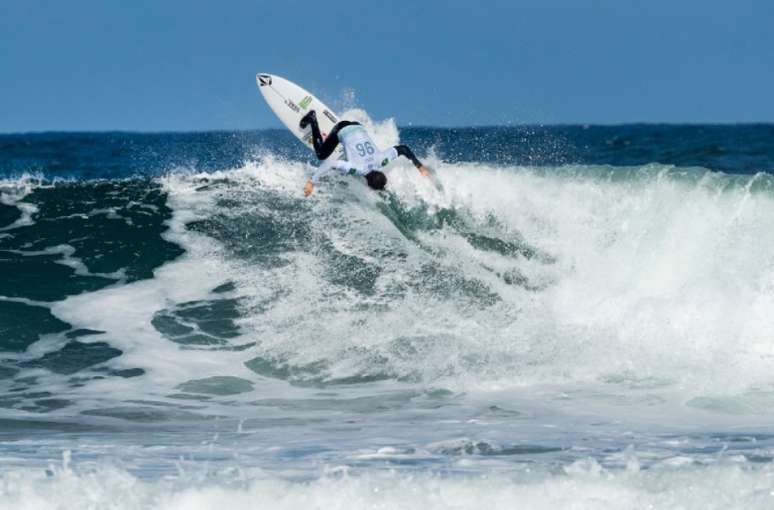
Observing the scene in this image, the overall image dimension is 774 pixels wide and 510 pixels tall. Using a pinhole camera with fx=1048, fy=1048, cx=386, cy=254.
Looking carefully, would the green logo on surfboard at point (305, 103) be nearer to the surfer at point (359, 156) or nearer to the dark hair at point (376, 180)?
the surfer at point (359, 156)

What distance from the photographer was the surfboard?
13.8 meters

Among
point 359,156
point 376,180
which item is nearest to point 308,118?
point 359,156

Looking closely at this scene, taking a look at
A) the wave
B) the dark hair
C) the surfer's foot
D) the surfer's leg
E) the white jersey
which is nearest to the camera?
the wave

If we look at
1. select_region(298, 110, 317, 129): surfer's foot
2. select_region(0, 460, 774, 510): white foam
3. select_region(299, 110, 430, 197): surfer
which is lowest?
select_region(0, 460, 774, 510): white foam

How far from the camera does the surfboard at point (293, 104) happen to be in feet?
45.4

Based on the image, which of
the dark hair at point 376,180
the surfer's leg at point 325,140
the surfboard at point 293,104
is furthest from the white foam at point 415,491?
the surfboard at point 293,104

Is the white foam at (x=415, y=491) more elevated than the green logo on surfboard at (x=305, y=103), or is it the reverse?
the green logo on surfboard at (x=305, y=103)

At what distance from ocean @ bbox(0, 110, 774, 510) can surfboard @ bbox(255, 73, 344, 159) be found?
0.43 metres

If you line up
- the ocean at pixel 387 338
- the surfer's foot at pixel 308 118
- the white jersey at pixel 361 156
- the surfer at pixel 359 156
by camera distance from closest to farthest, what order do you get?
the ocean at pixel 387 338, the surfer at pixel 359 156, the white jersey at pixel 361 156, the surfer's foot at pixel 308 118

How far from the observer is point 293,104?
1407 cm

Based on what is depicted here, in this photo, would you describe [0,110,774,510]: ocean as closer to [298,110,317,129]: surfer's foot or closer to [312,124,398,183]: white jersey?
[298,110,317,129]: surfer's foot

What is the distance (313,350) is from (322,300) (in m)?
1.16

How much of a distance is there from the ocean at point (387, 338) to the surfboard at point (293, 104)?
43 centimetres

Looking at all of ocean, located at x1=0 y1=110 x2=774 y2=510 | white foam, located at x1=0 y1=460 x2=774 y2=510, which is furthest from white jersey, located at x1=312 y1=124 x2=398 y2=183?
white foam, located at x1=0 y1=460 x2=774 y2=510
